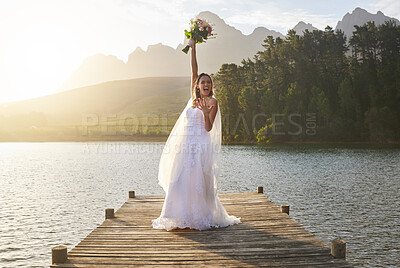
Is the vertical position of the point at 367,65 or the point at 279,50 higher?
the point at 279,50

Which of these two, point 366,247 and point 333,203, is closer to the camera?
point 366,247

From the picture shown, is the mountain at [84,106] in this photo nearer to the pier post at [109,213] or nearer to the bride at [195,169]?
the pier post at [109,213]

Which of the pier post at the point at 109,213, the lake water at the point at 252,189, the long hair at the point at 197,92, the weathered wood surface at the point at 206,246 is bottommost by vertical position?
the lake water at the point at 252,189

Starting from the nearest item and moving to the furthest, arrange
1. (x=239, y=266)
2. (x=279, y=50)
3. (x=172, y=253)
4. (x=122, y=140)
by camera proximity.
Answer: (x=239, y=266) < (x=172, y=253) < (x=279, y=50) < (x=122, y=140)

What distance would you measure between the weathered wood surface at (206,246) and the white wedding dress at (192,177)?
249mm

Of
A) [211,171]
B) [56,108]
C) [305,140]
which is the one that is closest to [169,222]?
[211,171]

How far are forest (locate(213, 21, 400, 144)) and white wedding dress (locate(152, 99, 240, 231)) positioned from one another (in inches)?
2605

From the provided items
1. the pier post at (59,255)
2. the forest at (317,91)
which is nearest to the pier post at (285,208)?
the pier post at (59,255)

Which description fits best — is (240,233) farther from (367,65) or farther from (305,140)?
(367,65)

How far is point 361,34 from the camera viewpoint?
260 ft

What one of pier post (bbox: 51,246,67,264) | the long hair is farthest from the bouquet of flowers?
pier post (bbox: 51,246,67,264)

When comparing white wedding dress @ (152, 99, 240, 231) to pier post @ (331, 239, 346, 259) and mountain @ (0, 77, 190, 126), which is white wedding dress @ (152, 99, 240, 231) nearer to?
pier post @ (331, 239, 346, 259)

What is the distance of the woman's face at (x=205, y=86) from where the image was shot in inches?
326

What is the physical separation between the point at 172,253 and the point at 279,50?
83.6 metres
